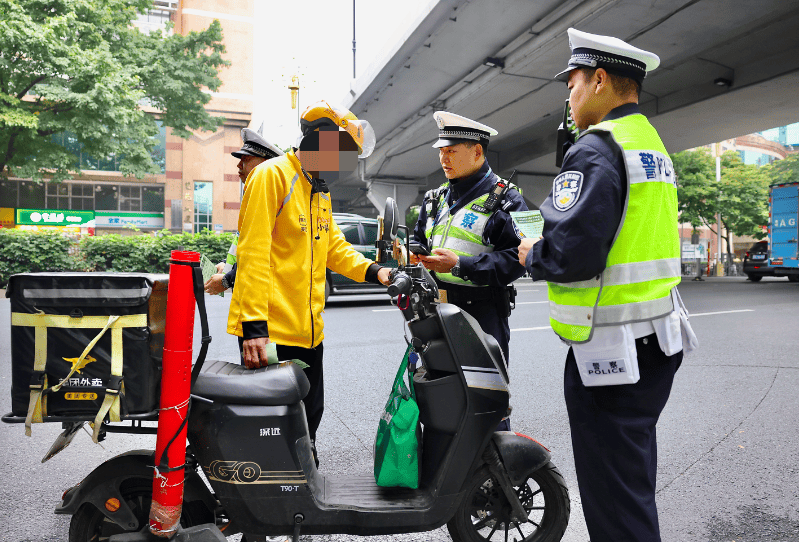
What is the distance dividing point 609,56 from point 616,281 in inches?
29.4

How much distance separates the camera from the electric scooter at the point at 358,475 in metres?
2.06

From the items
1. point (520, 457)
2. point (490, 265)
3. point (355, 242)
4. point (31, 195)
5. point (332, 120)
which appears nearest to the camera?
point (520, 457)

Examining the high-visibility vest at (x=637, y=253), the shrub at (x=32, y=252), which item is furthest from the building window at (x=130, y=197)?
the high-visibility vest at (x=637, y=253)

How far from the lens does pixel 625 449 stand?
179cm

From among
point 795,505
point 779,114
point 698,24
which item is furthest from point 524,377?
point 779,114

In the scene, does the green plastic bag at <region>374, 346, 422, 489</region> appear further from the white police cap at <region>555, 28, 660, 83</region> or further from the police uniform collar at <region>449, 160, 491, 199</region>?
the white police cap at <region>555, 28, 660, 83</region>

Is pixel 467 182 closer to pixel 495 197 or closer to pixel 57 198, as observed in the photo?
pixel 495 197

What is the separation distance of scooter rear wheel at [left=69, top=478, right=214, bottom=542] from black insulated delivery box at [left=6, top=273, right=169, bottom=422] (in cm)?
39

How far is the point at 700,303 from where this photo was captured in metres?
13.5

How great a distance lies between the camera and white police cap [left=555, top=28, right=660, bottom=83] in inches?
70.7

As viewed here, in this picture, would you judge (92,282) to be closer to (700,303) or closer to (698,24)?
(698,24)

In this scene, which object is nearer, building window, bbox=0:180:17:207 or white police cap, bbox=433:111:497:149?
white police cap, bbox=433:111:497:149

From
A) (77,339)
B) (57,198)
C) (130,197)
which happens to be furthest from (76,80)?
(57,198)

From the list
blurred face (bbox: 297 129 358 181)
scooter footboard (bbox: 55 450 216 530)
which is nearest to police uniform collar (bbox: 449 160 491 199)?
blurred face (bbox: 297 129 358 181)
